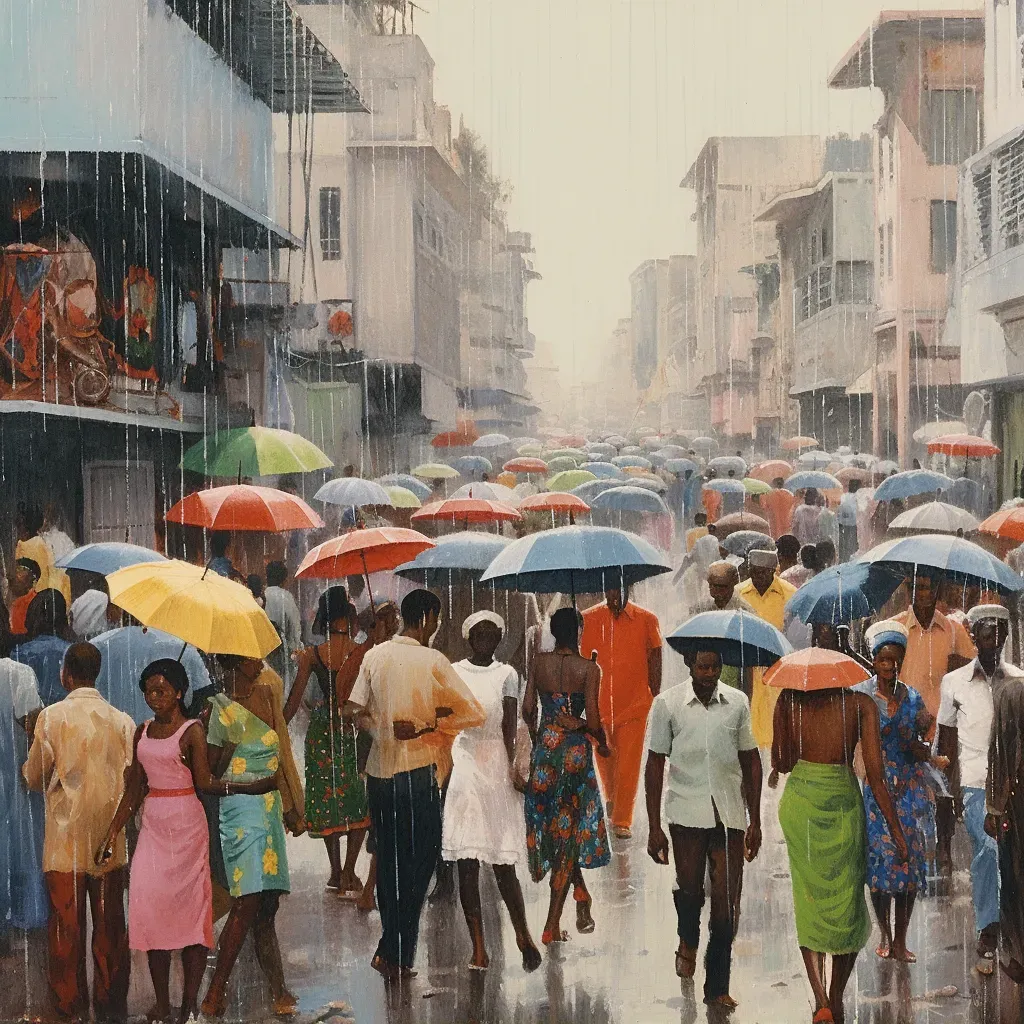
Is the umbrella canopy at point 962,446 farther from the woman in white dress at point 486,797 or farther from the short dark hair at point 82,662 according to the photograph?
the short dark hair at point 82,662

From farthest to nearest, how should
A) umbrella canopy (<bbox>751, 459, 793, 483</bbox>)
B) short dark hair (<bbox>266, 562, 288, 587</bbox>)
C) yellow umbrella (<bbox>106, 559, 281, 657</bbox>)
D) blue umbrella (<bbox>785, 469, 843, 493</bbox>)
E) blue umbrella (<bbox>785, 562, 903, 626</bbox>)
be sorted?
umbrella canopy (<bbox>751, 459, 793, 483</bbox>) < blue umbrella (<bbox>785, 469, 843, 493</bbox>) < short dark hair (<bbox>266, 562, 288, 587</bbox>) < blue umbrella (<bbox>785, 562, 903, 626</bbox>) < yellow umbrella (<bbox>106, 559, 281, 657</bbox>)

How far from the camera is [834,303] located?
40344 mm

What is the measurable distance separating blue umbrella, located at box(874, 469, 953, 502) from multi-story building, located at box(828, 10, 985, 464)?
54.5 ft

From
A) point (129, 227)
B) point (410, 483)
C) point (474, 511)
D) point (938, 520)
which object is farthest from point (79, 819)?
point (410, 483)

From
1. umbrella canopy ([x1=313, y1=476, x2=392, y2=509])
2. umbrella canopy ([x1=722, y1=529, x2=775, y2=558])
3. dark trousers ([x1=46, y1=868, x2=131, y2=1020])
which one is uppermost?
umbrella canopy ([x1=313, y1=476, x2=392, y2=509])

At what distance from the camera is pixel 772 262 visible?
177 ft

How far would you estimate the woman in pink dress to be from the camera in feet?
18.2

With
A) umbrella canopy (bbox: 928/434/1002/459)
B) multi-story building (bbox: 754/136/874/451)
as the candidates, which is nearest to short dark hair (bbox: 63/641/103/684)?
umbrella canopy (bbox: 928/434/1002/459)

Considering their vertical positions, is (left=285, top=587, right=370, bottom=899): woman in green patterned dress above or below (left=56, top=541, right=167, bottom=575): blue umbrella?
below

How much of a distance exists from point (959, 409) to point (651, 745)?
2718cm

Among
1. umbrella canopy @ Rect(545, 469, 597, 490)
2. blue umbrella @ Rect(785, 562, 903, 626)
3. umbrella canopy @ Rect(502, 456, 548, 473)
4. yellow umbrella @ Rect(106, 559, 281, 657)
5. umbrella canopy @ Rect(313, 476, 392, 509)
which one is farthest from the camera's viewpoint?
umbrella canopy @ Rect(502, 456, 548, 473)

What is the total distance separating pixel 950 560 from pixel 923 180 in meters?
26.8

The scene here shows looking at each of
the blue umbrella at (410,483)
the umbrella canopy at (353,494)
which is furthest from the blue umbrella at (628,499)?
the umbrella canopy at (353,494)

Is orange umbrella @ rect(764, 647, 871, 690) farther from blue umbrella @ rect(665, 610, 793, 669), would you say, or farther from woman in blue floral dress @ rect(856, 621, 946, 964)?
woman in blue floral dress @ rect(856, 621, 946, 964)
